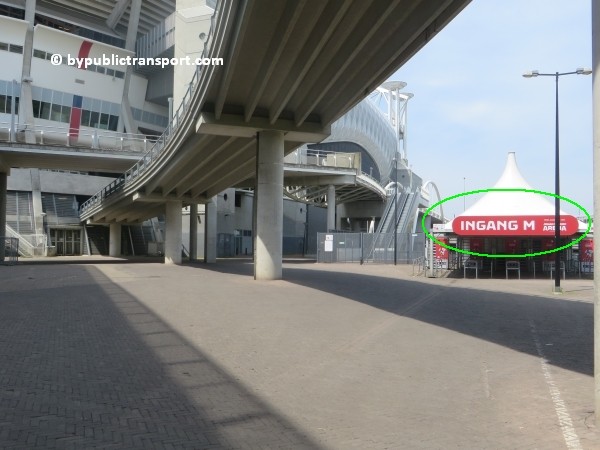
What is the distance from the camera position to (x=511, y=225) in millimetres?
24797

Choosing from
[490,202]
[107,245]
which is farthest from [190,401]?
[107,245]

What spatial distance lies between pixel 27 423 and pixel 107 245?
2054 inches

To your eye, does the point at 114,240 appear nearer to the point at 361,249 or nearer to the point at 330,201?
the point at 330,201

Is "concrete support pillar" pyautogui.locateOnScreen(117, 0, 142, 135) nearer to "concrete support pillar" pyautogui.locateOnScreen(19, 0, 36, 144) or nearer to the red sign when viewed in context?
"concrete support pillar" pyautogui.locateOnScreen(19, 0, 36, 144)

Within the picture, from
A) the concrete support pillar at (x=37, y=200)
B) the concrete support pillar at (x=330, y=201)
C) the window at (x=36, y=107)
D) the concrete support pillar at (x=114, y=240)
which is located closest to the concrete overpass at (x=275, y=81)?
the concrete support pillar at (x=330, y=201)

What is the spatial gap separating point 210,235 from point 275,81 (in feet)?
78.6

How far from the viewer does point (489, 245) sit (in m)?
29.2

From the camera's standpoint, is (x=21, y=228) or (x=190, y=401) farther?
(x=21, y=228)

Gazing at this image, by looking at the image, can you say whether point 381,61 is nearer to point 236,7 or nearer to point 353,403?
point 236,7

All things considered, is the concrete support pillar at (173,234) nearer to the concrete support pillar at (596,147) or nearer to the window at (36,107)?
the window at (36,107)

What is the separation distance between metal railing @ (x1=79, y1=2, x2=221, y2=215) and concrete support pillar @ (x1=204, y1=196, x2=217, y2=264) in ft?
21.0

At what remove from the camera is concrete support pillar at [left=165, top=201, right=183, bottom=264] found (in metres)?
35.6

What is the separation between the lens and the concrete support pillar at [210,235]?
130ft

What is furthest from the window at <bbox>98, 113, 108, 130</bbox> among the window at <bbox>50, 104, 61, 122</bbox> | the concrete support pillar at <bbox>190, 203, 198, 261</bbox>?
the concrete support pillar at <bbox>190, 203, 198, 261</bbox>
